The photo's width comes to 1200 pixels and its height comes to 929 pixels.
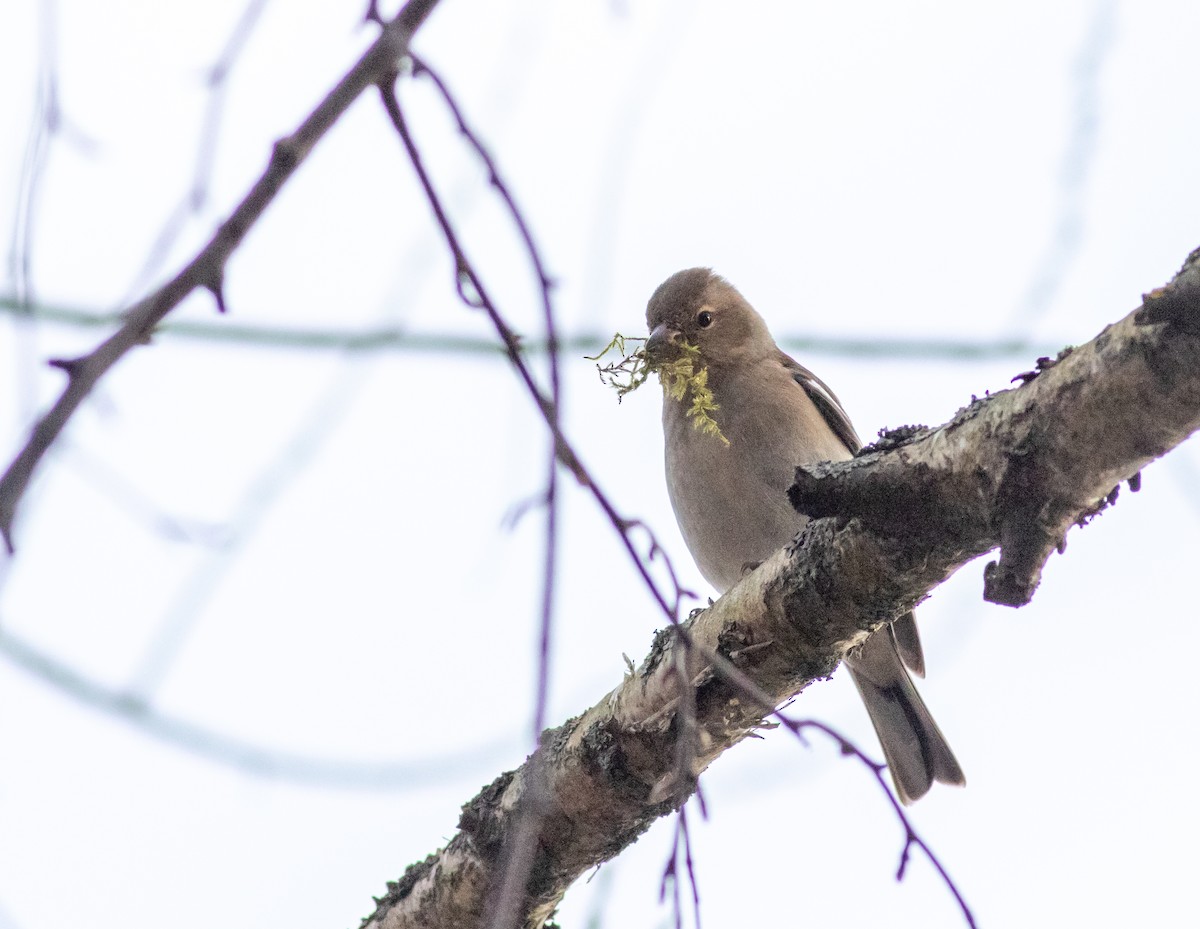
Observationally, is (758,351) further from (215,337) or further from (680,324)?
(215,337)

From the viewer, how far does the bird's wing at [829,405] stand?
664cm

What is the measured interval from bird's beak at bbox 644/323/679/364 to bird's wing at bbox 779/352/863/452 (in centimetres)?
73

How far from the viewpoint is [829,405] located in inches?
262

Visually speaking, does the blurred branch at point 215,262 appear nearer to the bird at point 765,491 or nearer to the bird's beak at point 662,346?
the bird at point 765,491

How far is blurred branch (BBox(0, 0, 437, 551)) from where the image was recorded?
1712 mm

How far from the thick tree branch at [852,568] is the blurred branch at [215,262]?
36.8 inches

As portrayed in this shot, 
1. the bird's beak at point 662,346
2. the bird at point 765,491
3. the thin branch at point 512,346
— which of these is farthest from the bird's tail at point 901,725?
the thin branch at point 512,346

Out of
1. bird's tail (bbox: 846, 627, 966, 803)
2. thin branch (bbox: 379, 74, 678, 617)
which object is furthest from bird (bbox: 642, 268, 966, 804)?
thin branch (bbox: 379, 74, 678, 617)

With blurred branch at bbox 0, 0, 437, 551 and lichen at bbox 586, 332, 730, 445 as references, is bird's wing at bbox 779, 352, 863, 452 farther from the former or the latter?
blurred branch at bbox 0, 0, 437, 551

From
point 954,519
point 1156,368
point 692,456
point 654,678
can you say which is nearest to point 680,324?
point 692,456

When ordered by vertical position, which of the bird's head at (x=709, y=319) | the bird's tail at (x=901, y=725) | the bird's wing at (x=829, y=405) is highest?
the bird's head at (x=709, y=319)

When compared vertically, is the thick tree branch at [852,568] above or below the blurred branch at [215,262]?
above

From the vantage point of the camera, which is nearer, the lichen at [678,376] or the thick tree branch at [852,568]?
the thick tree branch at [852,568]

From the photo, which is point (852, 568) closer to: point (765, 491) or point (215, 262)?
point (215, 262)
